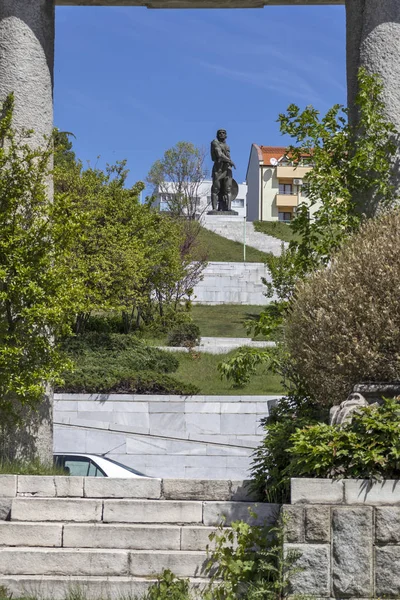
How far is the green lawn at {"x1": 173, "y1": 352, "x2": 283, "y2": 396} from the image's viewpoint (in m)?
20.0

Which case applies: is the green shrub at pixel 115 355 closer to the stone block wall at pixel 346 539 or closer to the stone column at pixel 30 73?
the stone column at pixel 30 73

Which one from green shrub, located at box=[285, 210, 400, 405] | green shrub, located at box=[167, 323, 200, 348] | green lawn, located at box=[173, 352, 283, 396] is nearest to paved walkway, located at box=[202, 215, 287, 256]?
green shrub, located at box=[167, 323, 200, 348]

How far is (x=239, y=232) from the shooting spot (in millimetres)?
47812

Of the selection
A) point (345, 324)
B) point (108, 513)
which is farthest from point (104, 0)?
point (108, 513)

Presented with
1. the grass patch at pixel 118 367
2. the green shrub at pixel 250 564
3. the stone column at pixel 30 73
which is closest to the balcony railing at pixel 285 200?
the grass patch at pixel 118 367

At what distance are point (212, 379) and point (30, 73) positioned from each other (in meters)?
12.3

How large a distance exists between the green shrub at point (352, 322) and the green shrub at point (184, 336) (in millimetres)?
16744

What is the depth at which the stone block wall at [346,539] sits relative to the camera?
653 cm

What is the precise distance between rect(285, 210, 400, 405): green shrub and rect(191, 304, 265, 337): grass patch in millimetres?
18354

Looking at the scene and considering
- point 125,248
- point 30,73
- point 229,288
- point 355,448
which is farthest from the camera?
point 229,288

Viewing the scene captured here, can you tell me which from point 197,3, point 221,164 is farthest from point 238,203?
point 197,3

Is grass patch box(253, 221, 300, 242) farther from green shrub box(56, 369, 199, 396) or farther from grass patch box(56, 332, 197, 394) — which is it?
green shrub box(56, 369, 199, 396)

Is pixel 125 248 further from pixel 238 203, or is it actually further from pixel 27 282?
pixel 238 203

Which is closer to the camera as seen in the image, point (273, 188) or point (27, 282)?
point (27, 282)
